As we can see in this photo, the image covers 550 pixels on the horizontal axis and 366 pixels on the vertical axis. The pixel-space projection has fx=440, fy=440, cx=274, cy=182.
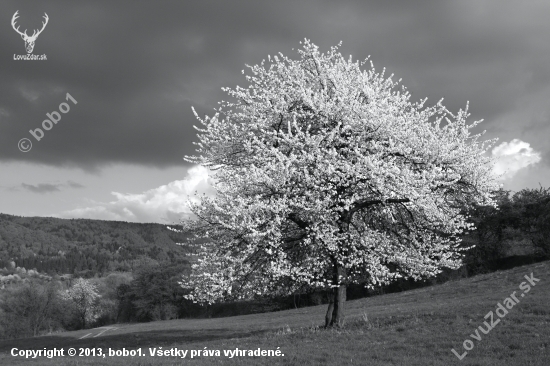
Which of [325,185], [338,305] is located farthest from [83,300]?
[325,185]

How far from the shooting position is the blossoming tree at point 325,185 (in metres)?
17.3

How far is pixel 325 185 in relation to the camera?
18.0m

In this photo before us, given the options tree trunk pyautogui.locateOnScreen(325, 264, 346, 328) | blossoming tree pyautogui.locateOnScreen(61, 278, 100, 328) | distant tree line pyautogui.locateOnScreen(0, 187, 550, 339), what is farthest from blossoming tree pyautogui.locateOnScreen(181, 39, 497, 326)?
blossoming tree pyautogui.locateOnScreen(61, 278, 100, 328)

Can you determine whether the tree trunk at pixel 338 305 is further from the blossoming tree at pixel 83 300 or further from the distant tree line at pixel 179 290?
the blossoming tree at pixel 83 300

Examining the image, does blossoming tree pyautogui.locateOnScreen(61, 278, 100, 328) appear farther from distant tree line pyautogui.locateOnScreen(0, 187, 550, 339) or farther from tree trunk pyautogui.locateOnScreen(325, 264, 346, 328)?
tree trunk pyautogui.locateOnScreen(325, 264, 346, 328)

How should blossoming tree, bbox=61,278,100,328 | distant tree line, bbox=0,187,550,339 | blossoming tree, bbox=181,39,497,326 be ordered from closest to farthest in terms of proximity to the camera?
1. blossoming tree, bbox=181,39,497,326
2. distant tree line, bbox=0,187,550,339
3. blossoming tree, bbox=61,278,100,328

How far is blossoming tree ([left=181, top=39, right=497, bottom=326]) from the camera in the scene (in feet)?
56.7

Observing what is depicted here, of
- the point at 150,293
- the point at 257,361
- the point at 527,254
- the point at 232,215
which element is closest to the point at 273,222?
the point at 232,215

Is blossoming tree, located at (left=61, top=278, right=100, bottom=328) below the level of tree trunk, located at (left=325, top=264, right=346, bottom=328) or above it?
below

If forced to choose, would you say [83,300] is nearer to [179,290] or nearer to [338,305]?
[179,290]

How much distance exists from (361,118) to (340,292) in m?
7.99

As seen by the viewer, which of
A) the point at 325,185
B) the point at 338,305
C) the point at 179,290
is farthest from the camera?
the point at 179,290

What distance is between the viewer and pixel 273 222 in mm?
16766

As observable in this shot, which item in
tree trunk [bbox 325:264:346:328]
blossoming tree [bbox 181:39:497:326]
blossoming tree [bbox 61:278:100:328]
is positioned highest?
blossoming tree [bbox 181:39:497:326]
